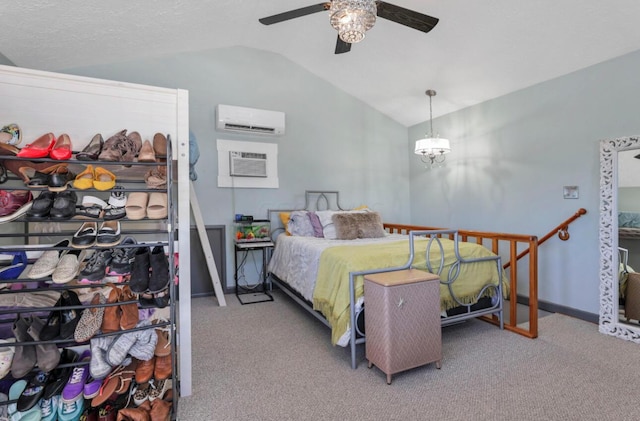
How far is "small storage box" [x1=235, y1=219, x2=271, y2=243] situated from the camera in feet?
12.4

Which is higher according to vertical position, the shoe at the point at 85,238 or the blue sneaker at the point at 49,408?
the shoe at the point at 85,238

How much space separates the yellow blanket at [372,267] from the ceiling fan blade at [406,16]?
159 centimetres

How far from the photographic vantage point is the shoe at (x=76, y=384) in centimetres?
144

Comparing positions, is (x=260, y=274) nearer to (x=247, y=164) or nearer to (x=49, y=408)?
(x=247, y=164)

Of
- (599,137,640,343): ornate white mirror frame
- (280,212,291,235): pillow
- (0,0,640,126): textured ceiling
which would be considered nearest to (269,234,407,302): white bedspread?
(280,212,291,235): pillow

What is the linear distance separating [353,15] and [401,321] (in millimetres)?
1781

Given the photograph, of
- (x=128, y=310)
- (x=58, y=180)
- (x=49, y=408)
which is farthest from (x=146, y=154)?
(x=49, y=408)

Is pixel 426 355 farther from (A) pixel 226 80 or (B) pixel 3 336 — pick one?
(A) pixel 226 80

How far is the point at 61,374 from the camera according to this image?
155 cm

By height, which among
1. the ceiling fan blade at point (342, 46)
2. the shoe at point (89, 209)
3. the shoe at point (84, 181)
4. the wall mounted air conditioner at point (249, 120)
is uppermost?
the ceiling fan blade at point (342, 46)

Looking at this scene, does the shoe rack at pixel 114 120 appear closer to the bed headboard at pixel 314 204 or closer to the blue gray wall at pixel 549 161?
the bed headboard at pixel 314 204

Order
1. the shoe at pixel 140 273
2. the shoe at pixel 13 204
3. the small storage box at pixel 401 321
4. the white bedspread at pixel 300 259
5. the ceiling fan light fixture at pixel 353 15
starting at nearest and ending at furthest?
1. the shoe at pixel 13 204
2. the shoe at pixel 140 273
3. the ceiling fan light fixture at pixel 353 15
4. the small storage box at pixel 401 321
5. the white bedspread at pixel 300 259

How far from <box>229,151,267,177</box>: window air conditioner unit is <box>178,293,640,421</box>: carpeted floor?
6.21 ft

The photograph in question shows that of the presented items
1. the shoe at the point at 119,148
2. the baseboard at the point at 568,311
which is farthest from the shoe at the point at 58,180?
the baseboard at the point at 568,311
